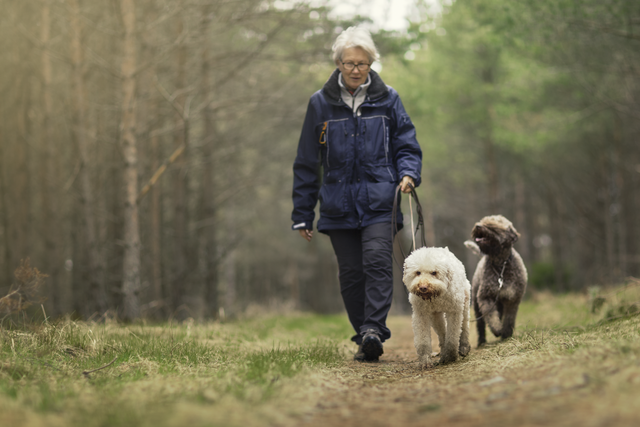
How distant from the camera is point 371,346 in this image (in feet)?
14.7

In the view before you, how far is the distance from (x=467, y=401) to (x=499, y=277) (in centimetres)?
294

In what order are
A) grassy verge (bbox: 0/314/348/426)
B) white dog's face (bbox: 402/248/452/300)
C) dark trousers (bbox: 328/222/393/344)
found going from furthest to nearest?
dark trousers (bbox: 328/222/393/344)
white dog's face (bbox: 402/248/452/300)
grassy verge (bbox: 0/314/348/426)

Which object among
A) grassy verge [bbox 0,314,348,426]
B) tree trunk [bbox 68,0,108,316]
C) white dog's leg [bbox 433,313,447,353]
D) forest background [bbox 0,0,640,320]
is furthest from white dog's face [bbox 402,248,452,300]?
tree trunk [bbox 68,0,108,316]

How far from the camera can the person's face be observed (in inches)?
194

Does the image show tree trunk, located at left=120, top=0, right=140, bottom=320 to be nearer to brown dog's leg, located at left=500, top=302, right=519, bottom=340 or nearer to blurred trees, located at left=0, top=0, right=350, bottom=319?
blurred trees, located at left=0, top=0, right=350, bottom=319

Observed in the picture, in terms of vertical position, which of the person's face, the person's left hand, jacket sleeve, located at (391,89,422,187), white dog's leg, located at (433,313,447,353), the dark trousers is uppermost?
the person's face

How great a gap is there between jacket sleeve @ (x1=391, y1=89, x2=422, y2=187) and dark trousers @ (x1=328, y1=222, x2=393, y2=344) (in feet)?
1.90

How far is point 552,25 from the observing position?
822 centimetres

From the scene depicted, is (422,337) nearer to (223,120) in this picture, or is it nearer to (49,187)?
(223,120)

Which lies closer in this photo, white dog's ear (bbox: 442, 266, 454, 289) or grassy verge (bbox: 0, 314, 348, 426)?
grassy verge (bbox: 0, 314, 348, 426)

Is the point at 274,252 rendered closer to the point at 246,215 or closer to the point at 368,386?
the point at 246,215

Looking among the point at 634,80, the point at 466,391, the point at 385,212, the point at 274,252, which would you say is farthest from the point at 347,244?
the point at 274,252

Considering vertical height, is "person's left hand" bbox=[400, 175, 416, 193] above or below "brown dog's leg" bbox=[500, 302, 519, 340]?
above

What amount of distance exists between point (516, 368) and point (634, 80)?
34.6ft
